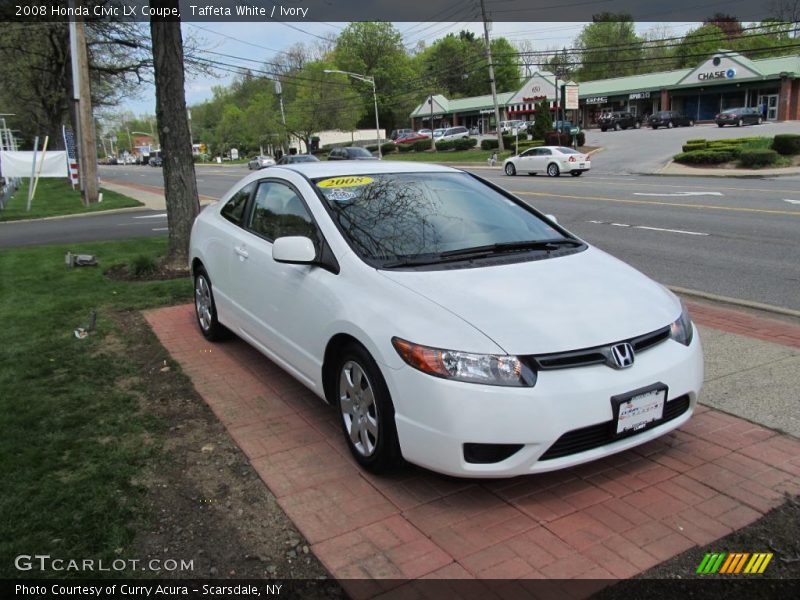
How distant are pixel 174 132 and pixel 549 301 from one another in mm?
6741

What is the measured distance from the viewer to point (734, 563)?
2797 mm

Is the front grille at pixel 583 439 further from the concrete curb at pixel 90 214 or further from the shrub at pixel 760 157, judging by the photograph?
the shrub at pixel 760 157

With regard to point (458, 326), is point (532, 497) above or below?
below

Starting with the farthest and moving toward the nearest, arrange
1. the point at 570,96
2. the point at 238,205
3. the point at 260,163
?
the point at 260,163 < the point at 570,96 < the point at 238,205

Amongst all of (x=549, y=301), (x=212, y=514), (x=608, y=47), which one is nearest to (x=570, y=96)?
(x=549, y=301)

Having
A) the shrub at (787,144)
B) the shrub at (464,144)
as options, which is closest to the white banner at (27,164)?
the shrub at (787,144)

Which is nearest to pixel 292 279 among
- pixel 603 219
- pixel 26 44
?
pixel 603 219

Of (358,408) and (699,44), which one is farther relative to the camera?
(699,44)

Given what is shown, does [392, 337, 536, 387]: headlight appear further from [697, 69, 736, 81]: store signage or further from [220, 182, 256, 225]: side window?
[697, 69, 736, 81]: store signage

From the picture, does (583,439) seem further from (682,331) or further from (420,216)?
(420,216)

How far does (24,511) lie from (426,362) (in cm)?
208

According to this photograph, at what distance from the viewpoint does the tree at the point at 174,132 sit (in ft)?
27.2

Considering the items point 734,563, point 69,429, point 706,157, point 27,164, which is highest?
point 27,164

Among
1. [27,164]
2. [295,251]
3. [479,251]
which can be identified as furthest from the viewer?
[27,164]
